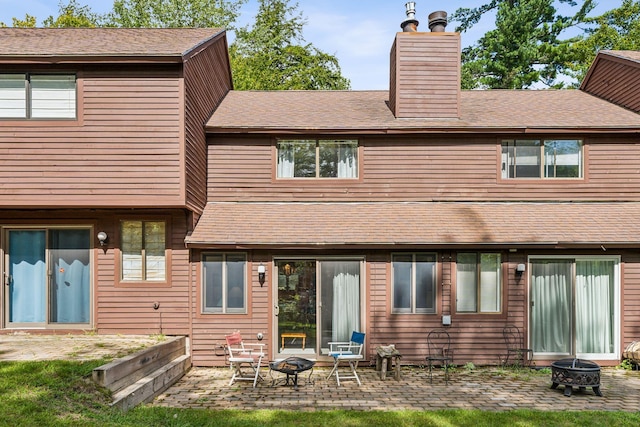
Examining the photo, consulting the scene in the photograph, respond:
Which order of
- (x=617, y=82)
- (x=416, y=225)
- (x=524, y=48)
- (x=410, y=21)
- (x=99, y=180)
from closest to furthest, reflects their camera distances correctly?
(x=99, y=180)
(x=416, y=225)
(x=410, y=21)
(x=617, y=82)
(x=524, y=48)

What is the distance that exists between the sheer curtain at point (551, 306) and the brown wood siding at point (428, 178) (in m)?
1.75

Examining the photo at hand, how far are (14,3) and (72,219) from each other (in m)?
22.6

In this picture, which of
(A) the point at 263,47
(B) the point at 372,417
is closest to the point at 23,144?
(B) the point at 372,417

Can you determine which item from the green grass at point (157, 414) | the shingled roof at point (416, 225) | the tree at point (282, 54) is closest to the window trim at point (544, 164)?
the shingled roof at point (416, 225)

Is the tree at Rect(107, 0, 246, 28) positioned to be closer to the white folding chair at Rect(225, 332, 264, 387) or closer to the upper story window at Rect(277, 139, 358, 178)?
the upper story window at Rect(277, 139, 358, 178)

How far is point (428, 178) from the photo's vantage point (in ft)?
34.6

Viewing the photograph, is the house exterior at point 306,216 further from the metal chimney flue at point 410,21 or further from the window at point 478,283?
the metal chimney flue at point 410,21

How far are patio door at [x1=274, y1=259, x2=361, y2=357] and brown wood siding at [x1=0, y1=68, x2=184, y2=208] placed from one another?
2.90 meters

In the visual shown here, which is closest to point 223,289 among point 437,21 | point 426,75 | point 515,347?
point 515,347

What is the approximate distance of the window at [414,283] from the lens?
9.50m

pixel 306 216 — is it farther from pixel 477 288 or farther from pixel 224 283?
pixel 477 288

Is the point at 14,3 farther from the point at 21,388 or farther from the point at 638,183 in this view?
the point at 638,183

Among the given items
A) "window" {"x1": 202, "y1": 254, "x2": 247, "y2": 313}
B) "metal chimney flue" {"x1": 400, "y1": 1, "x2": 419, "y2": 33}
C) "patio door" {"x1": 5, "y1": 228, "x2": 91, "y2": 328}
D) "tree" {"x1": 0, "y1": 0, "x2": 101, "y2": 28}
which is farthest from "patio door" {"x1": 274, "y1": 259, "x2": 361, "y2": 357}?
"tree" {"x1": 0, "y1": 0, "x2": 101, "y2": 28}

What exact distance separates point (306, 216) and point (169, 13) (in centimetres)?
2245
